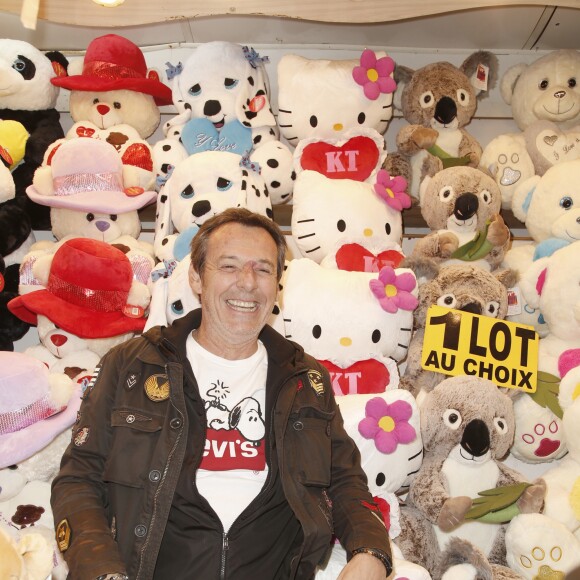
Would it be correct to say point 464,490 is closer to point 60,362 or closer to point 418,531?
point 418,531

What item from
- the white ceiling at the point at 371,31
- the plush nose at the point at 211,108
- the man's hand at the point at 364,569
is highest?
the white ceiling at the point at 371,31

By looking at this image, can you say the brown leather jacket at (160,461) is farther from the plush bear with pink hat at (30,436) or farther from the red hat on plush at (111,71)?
the red hat on plush at (111,71)

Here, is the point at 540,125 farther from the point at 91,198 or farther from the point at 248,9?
the point at 91,198

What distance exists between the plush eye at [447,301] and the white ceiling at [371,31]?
972 mm

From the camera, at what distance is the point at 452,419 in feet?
6.68

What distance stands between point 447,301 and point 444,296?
2 cm

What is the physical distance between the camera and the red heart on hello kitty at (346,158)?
2.48 m

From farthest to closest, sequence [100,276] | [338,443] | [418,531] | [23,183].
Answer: [23,183] < [100,276] < [418,531] < [338,443]

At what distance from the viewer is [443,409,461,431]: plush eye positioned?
2029mm

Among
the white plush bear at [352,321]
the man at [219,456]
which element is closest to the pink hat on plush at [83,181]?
the white plush bear at [352,321]

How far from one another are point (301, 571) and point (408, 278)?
3.12 feet

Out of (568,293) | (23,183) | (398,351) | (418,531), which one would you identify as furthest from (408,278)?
(23,183)

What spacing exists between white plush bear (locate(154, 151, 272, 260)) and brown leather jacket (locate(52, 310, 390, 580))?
2.34 feet

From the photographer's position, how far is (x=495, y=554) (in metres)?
2.03
